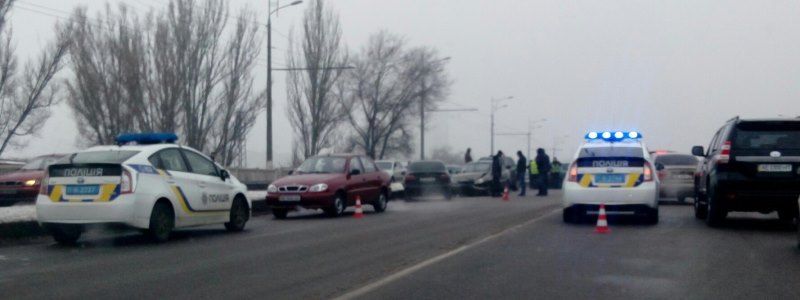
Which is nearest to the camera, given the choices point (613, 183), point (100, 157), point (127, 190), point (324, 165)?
point (127, 190)

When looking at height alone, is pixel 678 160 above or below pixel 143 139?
below

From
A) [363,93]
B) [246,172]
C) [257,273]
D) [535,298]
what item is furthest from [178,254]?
[363,93]

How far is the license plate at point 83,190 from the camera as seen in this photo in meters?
14.1

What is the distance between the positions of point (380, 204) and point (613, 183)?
724 centimetres

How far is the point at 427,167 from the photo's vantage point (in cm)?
3294

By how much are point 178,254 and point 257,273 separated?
259 cm

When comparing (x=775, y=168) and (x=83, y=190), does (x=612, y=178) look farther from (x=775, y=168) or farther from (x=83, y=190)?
(x=83, y=190)

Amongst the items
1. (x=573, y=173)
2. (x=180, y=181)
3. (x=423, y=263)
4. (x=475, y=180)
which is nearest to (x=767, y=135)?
(x=573, y=173)

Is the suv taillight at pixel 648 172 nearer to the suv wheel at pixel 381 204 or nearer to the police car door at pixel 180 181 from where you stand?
the suv wheel at pixel 381 204

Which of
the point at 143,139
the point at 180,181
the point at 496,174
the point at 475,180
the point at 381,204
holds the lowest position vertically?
the point at 381,204

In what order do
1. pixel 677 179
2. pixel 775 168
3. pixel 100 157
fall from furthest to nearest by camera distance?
pixel 677 179 < pixel 775 168 < pixel 100 157

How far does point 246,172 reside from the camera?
150ft

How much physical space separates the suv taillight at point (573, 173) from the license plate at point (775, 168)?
11.1 feet

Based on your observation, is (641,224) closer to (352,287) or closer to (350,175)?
(350,175)
